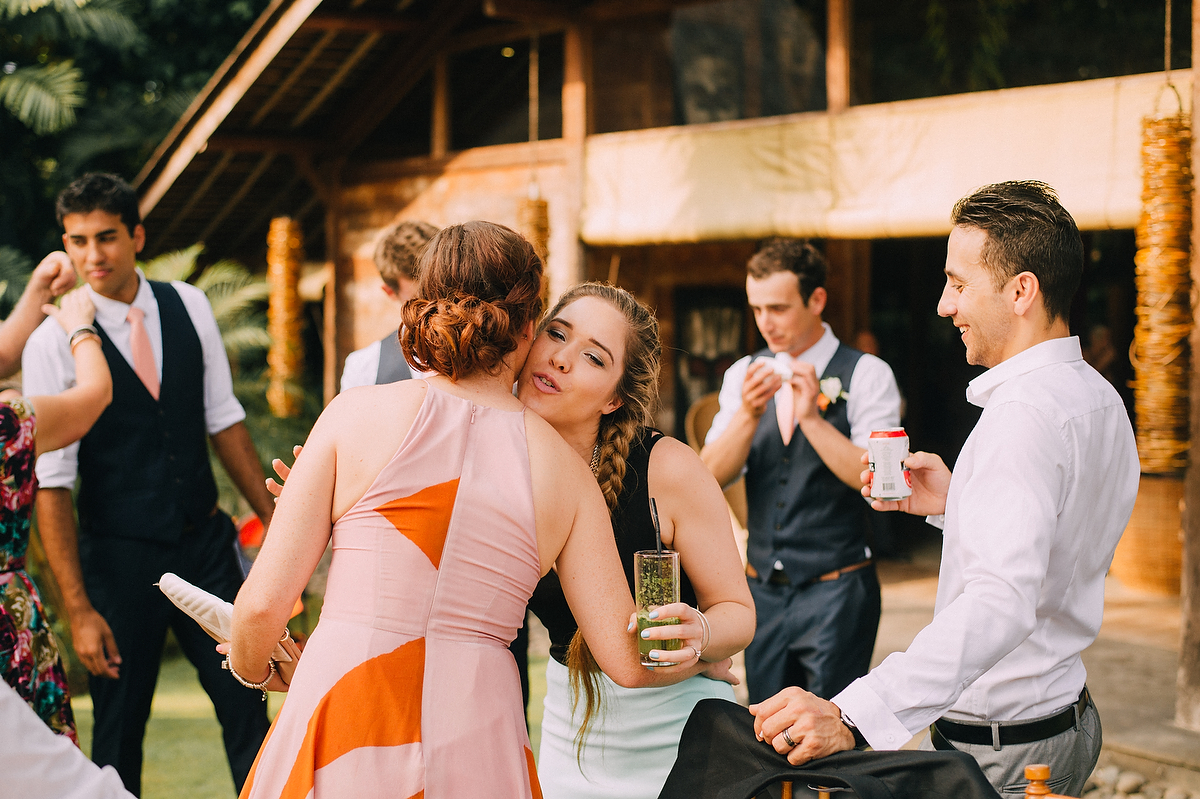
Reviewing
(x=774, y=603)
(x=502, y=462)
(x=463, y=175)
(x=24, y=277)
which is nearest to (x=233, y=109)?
(x=463, y=175)

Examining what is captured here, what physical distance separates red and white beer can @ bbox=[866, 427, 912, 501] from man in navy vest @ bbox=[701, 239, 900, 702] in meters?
1.02

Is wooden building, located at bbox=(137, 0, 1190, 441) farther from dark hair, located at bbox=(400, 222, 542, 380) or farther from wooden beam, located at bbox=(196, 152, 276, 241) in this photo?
dark hair, located at bbox=(400, 222, 542, 380)

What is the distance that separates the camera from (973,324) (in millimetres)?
1980

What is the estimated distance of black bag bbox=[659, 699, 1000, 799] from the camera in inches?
61.9

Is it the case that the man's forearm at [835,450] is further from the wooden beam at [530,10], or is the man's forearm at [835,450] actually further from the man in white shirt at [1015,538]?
the wooden beam at [530,10]

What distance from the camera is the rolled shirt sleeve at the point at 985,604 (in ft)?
5.61

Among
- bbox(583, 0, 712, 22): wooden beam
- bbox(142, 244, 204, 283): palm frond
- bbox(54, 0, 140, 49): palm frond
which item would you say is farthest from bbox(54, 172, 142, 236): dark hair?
bbox(54, 0, 140, 49): palm frond

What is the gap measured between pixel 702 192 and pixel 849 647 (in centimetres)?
388

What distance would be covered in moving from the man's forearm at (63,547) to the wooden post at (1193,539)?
4.07 metres

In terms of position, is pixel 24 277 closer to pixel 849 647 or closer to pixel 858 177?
pixel 858 177

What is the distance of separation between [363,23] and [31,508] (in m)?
5.55


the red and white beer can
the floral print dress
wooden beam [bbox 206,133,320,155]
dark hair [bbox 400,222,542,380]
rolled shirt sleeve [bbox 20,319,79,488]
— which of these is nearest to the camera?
dark hair [bbox 400,222,542,380]

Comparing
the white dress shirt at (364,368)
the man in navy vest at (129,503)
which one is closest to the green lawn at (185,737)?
the man in navy vest at (129,503)

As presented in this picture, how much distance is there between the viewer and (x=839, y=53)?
19.8ft
